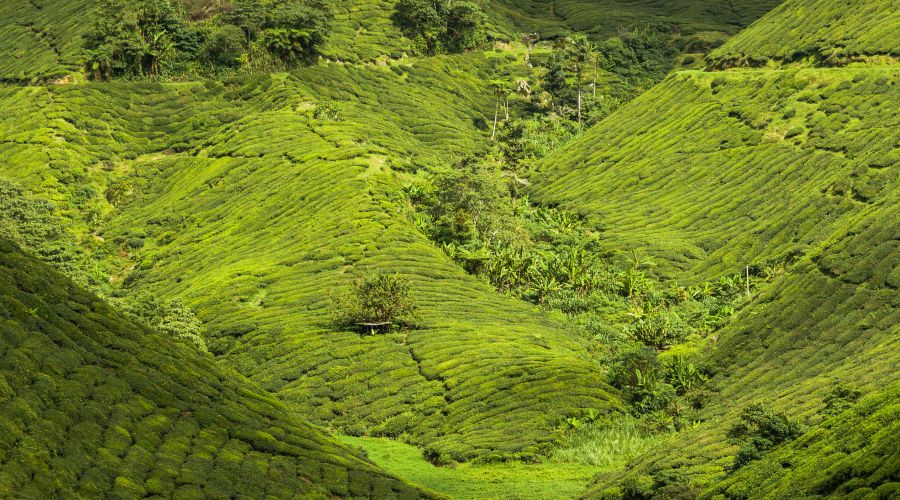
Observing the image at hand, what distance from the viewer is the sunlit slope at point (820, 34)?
152 m

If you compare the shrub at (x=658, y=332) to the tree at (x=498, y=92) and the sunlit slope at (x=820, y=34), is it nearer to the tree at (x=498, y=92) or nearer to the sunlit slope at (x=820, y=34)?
the sunlit slope at (x=820, y=34)

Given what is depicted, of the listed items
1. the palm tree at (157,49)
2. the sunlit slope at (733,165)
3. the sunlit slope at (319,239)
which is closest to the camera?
the sunlit slope at (319,239)

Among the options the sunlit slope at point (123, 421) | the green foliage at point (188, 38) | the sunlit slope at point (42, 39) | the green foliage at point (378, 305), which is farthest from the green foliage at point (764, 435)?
the sunlit slope at point (42, 39)

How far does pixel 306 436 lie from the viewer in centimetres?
6344

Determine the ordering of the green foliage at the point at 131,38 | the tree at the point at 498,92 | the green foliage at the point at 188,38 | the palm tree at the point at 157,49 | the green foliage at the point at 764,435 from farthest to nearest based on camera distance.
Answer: the tree at the point at 498,92, the palm tree at the point at 157,49, the green foliage at the point at 188,38, the green foliage at the point at 131,38, the green foliage at the point at 764,435

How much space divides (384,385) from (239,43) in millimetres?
102892

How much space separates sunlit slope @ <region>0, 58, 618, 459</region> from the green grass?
278 centimetres

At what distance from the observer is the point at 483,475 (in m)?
72.8

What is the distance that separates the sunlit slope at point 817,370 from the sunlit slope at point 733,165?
53.5 ft

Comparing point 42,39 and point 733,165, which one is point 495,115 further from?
point 42,39

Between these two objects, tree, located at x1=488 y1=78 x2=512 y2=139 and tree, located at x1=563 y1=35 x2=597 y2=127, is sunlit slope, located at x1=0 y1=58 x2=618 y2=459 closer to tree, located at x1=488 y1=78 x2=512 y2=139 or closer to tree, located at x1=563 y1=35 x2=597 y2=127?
tree, located at x1=488 y1=78 x2=512 y2=139

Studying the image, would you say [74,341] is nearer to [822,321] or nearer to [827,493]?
[827,493]

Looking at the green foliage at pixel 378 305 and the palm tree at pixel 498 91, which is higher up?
the palm tree at pixel 498 91

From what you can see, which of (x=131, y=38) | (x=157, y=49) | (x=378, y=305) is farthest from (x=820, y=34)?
(x=131, y=38)
